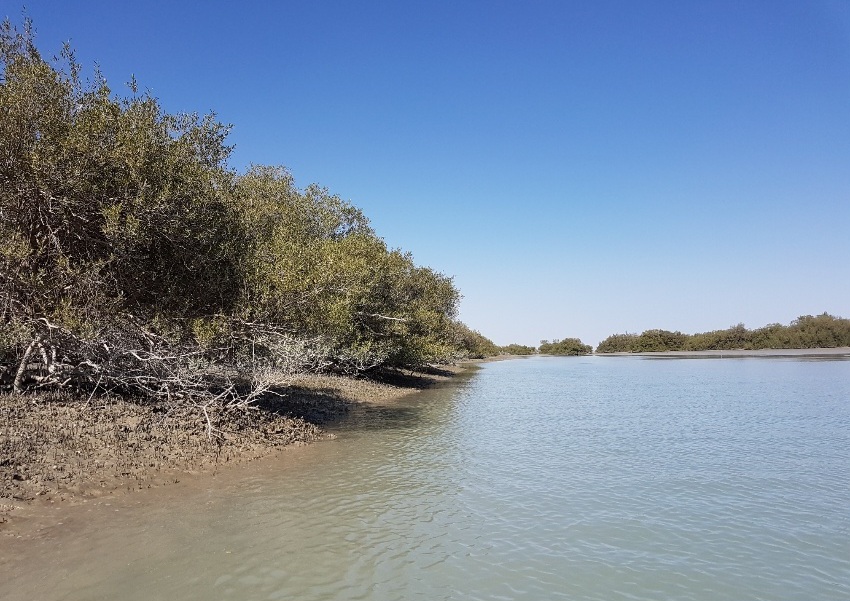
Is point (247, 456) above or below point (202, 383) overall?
below

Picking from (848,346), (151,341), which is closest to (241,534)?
(151,341)

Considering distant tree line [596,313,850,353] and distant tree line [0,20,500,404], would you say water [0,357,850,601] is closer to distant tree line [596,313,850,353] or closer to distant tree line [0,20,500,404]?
distant tree line [0,20,500,404]

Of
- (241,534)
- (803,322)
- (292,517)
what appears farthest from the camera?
(803,322)

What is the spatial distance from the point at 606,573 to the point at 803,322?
669ft

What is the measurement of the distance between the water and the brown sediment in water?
1.38 meters

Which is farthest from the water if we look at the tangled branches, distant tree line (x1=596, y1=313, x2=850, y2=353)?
distant tree line (x1=596, y1=313, x2=850, y2=353)

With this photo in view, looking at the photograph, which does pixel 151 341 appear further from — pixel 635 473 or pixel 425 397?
pixel 425 397

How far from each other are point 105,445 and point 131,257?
613 cm

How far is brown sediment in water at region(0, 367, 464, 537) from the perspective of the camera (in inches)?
523

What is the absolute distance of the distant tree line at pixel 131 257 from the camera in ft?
52.3

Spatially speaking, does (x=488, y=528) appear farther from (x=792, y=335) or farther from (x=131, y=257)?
(x=792, y=335)

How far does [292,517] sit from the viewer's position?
43.6 ft

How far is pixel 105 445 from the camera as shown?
16547 mm

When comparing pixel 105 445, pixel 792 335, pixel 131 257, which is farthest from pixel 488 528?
pixel 792 335
